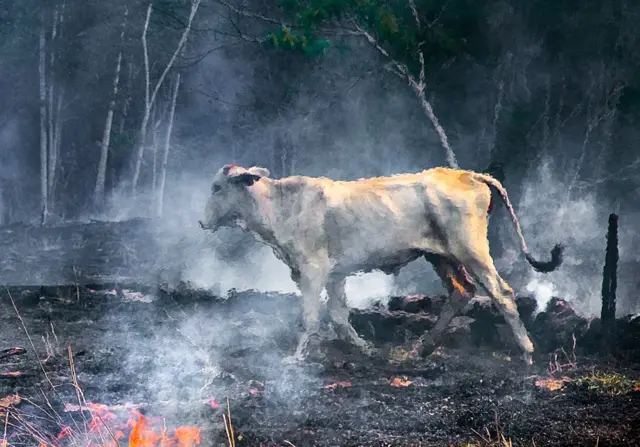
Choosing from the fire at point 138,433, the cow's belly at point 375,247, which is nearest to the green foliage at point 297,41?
the cow's belly at point 375,247

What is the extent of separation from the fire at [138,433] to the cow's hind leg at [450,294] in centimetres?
333

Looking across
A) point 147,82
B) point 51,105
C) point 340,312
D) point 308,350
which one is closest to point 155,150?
point 147,82

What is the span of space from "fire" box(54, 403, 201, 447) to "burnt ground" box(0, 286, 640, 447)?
0.09 meters

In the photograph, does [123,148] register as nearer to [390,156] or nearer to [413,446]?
[390,156]

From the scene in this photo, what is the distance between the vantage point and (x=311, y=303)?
729 centimetres

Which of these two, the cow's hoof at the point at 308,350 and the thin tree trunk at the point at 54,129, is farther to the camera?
the thin tree trunk at the point at 54,129

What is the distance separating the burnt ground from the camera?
5137mm

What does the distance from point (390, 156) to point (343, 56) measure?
233 cm

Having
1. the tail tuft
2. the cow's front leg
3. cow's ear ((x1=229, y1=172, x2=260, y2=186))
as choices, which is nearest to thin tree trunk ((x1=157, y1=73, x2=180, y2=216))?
cow's ear ((x1=229, y1=172, x2=260, y2=186))

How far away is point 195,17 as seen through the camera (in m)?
16.6

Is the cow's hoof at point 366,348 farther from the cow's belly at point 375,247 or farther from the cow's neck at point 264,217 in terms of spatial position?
the cow's neck at point 264,217

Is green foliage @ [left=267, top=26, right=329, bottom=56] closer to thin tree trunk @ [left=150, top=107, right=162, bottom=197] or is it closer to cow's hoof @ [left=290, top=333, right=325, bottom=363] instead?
cow's hoof @ [left=290, top=333, right=325, bottom=363]

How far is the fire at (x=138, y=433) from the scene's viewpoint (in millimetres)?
4738

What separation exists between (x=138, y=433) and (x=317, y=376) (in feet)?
6.96
